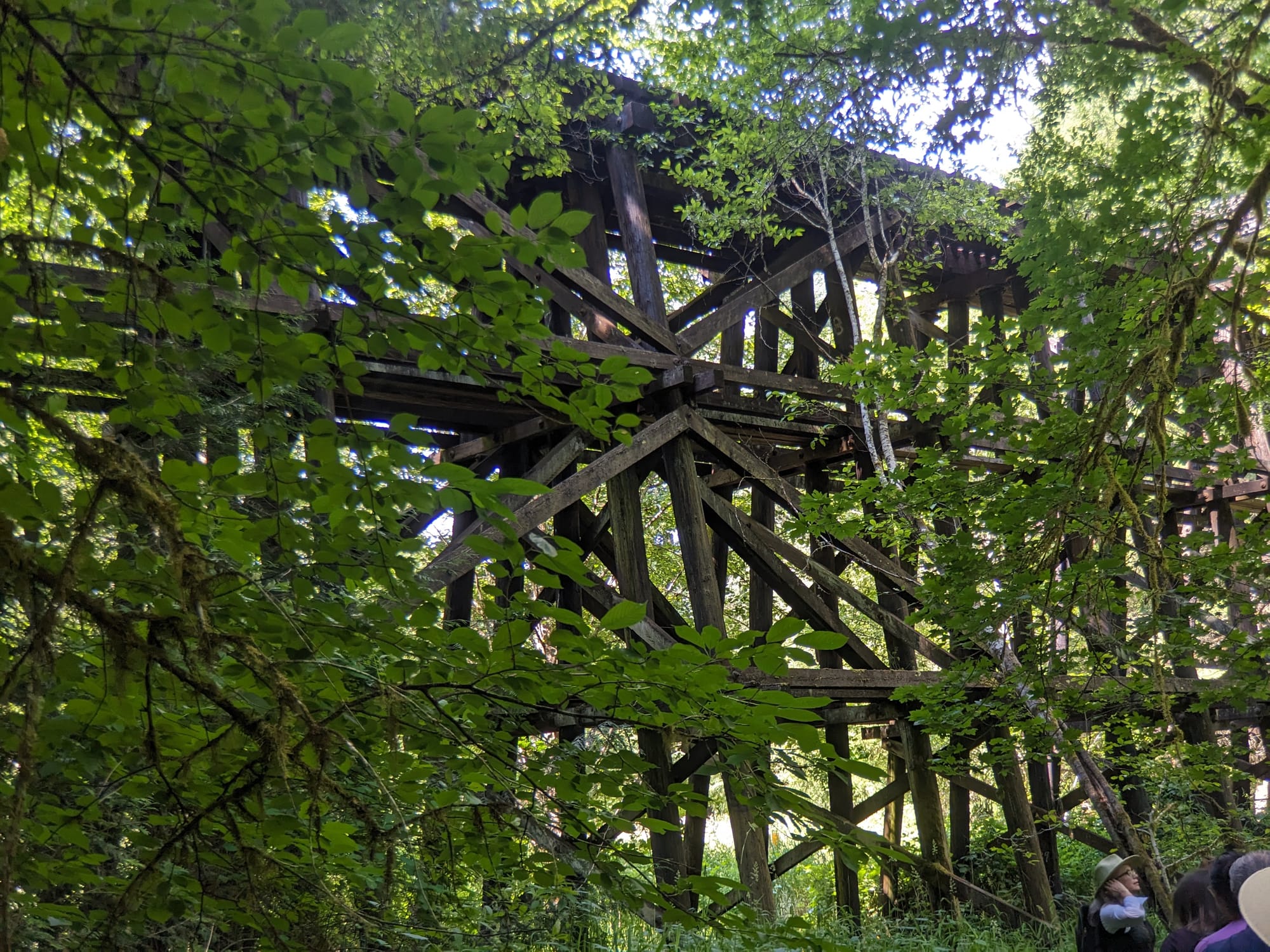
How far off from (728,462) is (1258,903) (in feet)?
13.1

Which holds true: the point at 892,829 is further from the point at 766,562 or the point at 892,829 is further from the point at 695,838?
the point at 766,562

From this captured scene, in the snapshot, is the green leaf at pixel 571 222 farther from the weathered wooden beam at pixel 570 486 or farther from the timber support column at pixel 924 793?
the timber support column at pixel 924 793

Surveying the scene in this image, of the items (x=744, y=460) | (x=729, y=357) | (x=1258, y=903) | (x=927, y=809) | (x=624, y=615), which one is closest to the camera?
(x=624, y=615)

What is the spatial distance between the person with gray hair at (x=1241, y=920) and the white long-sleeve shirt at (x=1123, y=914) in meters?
1.27

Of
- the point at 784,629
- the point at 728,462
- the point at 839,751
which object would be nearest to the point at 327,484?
the point at 784,629

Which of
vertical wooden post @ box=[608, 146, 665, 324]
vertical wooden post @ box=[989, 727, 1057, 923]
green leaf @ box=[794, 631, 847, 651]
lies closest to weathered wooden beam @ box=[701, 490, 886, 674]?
vertical wooden post @ box=[608, 146, 665, 324]

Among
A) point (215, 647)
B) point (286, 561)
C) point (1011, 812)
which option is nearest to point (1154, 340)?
point (286, 561)

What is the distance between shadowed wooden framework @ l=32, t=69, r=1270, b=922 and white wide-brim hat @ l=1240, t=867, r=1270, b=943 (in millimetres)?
1846

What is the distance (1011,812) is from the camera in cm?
719

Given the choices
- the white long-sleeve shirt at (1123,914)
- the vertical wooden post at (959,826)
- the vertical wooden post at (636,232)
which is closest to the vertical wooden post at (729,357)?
the vertical wooden post at (636,232)

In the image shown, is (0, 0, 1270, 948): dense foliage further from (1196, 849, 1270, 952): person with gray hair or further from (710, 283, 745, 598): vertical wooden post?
(710, 283, 745, 598): vertical wooden post

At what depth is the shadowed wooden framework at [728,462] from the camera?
18.4ft

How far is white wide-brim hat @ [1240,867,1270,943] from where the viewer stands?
2.54m

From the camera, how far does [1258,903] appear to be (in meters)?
2.57
